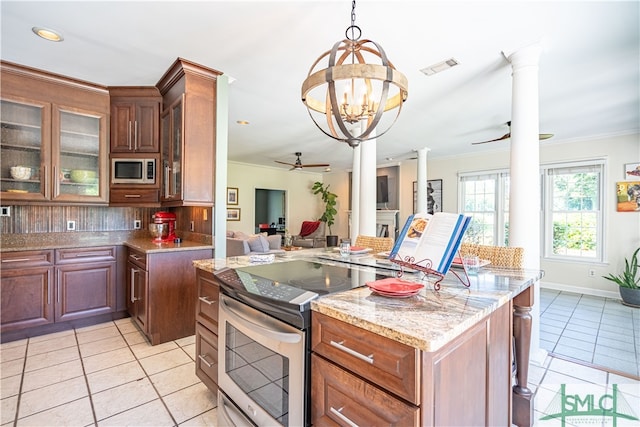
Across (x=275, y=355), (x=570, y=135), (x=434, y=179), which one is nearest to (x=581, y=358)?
(x=275, y=355)

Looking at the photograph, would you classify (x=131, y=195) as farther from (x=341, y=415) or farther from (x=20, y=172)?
(x=341, y=415)

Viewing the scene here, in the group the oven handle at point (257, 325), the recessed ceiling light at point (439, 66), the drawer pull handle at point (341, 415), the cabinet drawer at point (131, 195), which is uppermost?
the recessed ceiling light at point (439, 66)

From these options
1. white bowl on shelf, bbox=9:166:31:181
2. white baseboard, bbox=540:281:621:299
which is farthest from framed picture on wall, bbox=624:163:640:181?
white bowl on shelf, bbox=9:166:31:181

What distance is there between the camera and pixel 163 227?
3385mm

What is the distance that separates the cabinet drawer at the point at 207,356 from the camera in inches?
69.4

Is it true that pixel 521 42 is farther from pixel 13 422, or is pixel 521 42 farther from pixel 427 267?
pixel 13 422

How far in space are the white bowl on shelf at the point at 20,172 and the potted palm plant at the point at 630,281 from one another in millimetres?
7363

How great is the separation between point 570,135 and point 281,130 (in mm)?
4769

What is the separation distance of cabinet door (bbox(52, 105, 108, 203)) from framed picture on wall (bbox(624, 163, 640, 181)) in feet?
23.7

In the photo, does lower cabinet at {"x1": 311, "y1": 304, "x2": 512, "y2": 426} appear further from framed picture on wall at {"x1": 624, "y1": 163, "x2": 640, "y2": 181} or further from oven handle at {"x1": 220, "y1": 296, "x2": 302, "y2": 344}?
framed picture on wall at {"x1": 624, "y1": 163, "x2": 640, "y2": 181}

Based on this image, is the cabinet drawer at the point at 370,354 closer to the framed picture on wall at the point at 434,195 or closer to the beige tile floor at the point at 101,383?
the beige tile floor at the point at 101,383

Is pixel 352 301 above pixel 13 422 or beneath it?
above

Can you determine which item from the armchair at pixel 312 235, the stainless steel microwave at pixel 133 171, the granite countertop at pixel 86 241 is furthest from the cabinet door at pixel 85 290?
the armchair at pixel 312 235

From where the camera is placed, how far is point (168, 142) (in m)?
3.12
